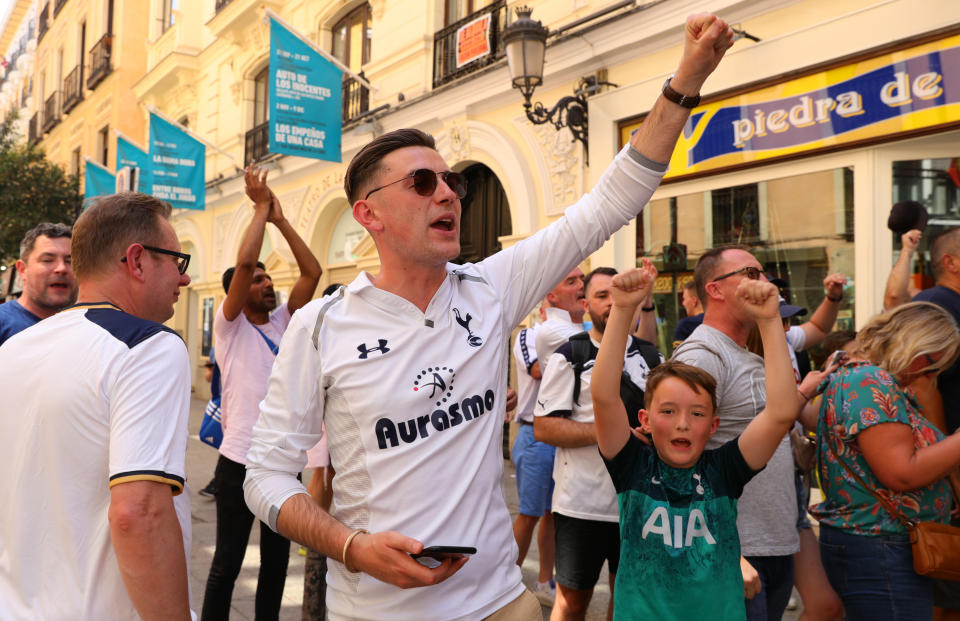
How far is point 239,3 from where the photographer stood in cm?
1477

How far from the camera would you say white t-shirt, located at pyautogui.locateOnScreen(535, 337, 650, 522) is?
12.0 feet

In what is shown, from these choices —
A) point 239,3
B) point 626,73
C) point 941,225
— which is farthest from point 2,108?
point 941,225

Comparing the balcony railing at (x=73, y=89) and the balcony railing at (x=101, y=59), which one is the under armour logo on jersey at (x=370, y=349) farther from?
the balcony railing at (x=73, y=89)

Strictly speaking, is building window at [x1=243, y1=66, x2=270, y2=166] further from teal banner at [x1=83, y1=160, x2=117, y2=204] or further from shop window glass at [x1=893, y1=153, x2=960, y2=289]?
shop window glass at [x1=893, y1=153, x2=960, y2=289]

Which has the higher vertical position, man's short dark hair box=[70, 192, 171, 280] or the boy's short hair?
man's short dark hair box=[70, 192, 171, 280]

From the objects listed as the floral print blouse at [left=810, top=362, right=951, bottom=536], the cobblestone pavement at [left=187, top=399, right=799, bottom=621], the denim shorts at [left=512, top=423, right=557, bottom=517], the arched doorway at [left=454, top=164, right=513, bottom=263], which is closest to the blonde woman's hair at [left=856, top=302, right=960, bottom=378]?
the floral print blouse at [left=810, top=362, right=951, bottom=536]

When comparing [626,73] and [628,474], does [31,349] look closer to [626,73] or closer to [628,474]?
[628,474]

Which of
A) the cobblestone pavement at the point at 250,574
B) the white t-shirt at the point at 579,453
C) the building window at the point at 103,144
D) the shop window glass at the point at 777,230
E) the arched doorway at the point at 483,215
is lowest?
the cobblestone pavement at the point at 250,574

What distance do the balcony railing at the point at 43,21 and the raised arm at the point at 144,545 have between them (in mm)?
35423

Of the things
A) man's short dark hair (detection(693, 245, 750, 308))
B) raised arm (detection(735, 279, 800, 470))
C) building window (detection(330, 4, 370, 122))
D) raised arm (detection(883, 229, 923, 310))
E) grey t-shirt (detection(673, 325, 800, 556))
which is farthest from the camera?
building window (detection(330, 4, 370, 122))

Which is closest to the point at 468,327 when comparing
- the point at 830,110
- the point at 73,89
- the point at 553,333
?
the point at 553,333

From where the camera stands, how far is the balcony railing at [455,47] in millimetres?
9297

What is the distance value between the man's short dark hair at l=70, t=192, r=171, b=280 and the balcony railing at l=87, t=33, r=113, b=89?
2316 cm

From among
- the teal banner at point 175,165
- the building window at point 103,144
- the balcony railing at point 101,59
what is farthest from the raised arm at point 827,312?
the building window at point 103,144
